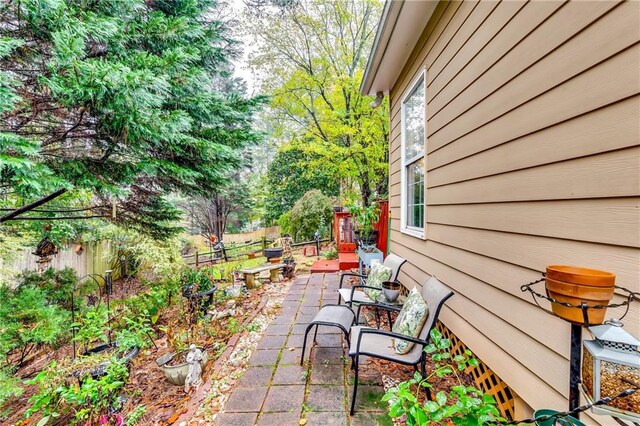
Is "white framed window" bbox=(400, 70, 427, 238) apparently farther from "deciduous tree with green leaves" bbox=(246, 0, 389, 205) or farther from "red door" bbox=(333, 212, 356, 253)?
"deciduous tree with green leaves" bbox=(246, 0, 389, 205)

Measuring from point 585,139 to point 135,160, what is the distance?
176 inches

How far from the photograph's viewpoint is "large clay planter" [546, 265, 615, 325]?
0.96 metres

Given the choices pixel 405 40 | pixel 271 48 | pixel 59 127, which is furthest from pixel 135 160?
pixel 271 48

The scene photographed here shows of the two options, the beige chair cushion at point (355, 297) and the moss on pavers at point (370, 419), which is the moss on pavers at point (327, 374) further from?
the beige chair cushion at point (355, 297)

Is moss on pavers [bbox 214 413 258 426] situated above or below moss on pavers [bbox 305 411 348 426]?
below

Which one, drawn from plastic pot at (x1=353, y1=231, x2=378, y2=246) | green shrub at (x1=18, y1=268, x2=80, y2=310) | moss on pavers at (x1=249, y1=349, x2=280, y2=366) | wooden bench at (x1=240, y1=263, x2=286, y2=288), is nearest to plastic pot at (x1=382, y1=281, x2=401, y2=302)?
moss on pavers at (x1=249, y1=349, x2=280, y2=366)

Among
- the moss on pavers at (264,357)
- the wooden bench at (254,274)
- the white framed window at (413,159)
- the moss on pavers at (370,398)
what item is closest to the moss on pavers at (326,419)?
the moss on pavers at (370,398)

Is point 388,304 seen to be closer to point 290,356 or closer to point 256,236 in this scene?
point 290,356

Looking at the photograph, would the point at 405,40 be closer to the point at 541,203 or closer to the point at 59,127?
the point at 541,203

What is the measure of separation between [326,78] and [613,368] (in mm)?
10020

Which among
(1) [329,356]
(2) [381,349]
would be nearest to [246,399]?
(1) [329,356]

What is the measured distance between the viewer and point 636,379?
87 centimetres

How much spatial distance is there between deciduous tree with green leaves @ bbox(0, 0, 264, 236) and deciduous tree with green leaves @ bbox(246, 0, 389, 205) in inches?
169

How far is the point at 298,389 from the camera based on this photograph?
90.7 inches
